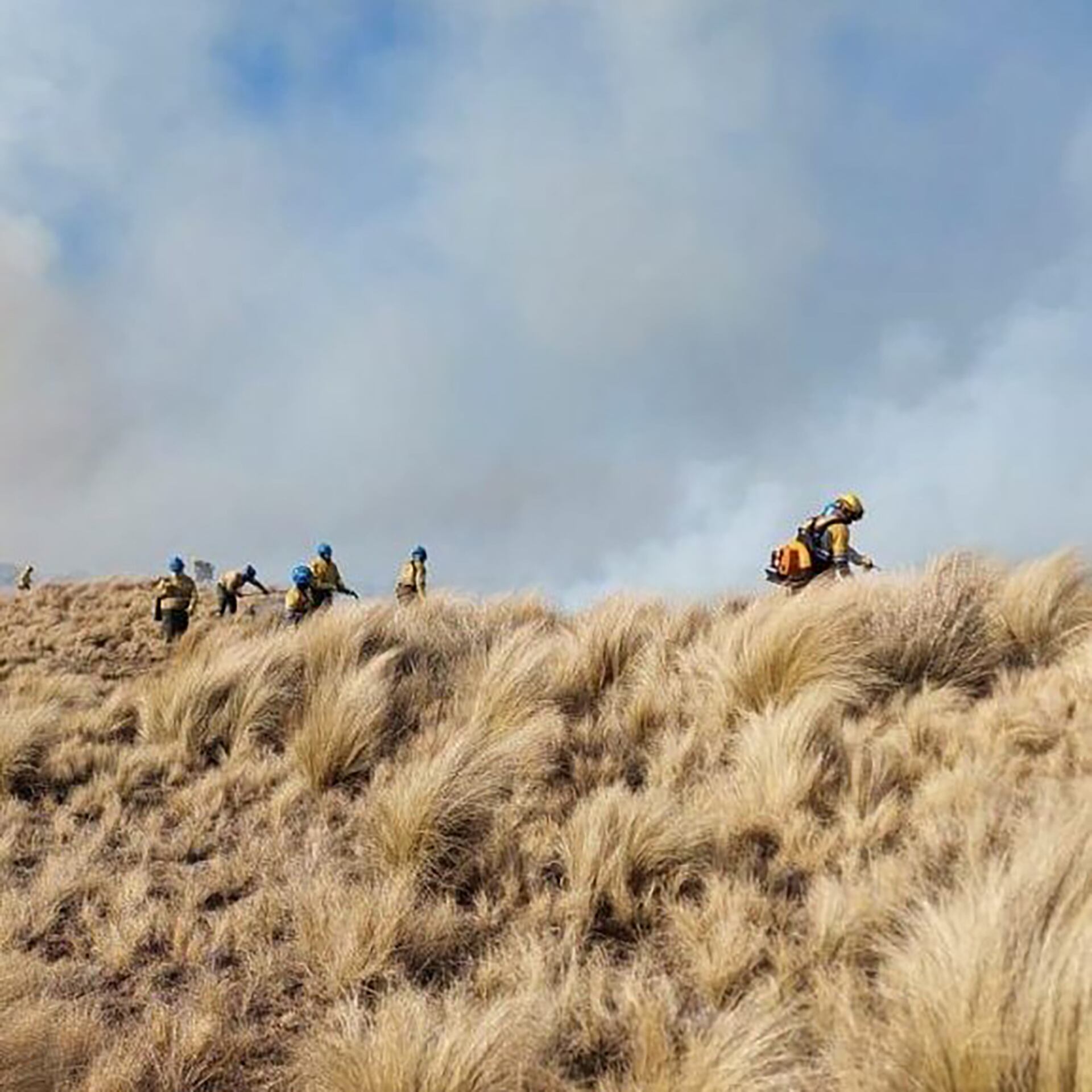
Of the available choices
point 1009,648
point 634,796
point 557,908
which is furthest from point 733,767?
point 1009,648

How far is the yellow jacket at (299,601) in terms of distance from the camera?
13.5 metres

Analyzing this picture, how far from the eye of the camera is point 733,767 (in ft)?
18.6

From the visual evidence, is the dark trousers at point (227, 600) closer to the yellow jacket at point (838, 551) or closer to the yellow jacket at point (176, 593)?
the yellow jacket at point (176, 593)

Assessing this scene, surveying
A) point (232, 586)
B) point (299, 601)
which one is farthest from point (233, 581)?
point (299, 601)

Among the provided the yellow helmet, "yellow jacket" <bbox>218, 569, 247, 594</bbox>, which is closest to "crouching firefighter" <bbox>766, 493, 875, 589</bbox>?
the yellow helmet

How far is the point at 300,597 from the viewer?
13.6 meters

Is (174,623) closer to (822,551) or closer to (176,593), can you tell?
(176,593)

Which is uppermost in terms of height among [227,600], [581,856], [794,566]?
[227,600]

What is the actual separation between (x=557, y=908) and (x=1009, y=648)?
424 cm

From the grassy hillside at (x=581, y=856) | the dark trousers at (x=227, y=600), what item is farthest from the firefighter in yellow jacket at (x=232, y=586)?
the grassy hillside at (x=581, y=856)

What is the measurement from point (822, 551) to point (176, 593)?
9.37 metres

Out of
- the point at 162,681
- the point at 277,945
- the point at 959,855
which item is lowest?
the point at 277,945

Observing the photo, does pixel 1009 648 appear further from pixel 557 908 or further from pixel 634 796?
pixel 557 908

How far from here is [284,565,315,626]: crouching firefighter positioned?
13477mm
